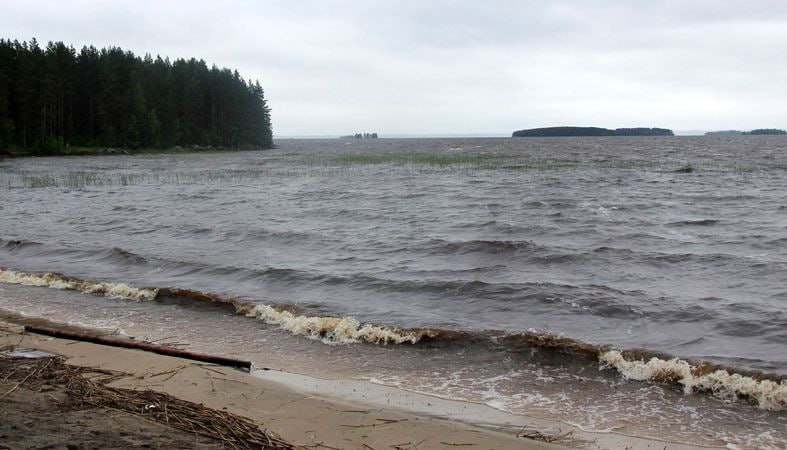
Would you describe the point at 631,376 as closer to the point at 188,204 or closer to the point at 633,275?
the point at 633,275

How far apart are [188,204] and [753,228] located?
24.6 meters

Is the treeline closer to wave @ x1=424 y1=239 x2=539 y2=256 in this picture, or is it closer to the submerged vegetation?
the submerged vegetation

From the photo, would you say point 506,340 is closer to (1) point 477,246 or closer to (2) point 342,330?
(2) point 342,330

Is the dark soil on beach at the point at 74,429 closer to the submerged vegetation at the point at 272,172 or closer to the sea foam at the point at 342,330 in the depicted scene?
the sea foam at the point at 342,330

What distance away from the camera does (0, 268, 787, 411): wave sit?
323 inches

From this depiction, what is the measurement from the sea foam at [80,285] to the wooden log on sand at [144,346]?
3313 mm

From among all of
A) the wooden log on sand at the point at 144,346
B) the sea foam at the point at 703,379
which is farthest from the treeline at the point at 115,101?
the sea foam at the point at 703,379

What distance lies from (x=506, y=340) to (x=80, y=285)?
32.0ft

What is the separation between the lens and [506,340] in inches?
401

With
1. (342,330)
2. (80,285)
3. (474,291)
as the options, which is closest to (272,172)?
(80,285)

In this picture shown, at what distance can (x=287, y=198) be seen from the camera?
1289 inches

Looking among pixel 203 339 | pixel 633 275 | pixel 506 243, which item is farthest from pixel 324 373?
pixel 506 243

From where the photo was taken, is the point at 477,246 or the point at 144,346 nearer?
the point at 144,346

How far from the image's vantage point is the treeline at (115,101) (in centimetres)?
7594
